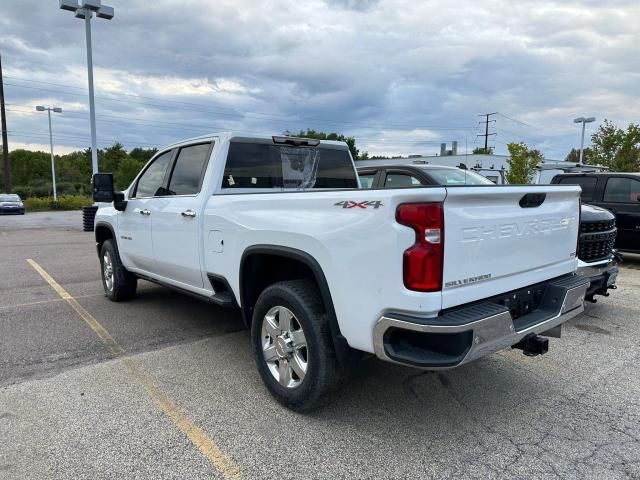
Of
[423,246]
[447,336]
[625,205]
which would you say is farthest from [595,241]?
[625,205]

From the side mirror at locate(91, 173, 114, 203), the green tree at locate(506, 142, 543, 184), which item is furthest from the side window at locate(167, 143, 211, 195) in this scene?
the green tree at locate(506, 142, 543, 184)

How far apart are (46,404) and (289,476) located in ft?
6.45

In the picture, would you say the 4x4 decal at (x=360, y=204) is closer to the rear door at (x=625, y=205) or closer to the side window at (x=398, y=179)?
the side window at (x=398, y=179)

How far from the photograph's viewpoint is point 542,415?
3.29 metres

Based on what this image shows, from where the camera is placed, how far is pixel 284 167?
187 inches

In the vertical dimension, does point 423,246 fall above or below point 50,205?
above

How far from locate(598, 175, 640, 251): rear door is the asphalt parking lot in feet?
14.5

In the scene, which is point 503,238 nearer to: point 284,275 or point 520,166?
point 284,275

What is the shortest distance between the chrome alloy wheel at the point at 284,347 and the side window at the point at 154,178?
7.70ft

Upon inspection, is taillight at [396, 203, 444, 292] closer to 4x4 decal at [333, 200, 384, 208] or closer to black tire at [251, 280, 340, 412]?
4x4 decal at [333, 200, 384, 208]

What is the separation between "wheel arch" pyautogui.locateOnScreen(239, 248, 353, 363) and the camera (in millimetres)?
2926

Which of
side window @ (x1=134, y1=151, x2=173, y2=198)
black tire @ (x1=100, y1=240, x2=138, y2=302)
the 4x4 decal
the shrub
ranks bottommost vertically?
the shrub

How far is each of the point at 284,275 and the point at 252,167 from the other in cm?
132

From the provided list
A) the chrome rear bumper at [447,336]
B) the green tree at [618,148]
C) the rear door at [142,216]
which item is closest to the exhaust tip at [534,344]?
the chrome rear bumper at [447,336]
